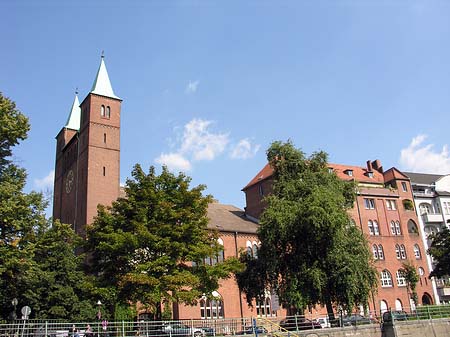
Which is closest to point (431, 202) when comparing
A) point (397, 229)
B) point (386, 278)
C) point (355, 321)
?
point (397, 229)

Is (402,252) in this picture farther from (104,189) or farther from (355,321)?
(104,189)

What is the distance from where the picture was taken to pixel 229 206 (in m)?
56.8

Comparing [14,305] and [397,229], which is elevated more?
[397,229]

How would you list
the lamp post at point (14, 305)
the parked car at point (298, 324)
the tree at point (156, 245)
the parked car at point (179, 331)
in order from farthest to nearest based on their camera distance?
the parked car at point (298, 324), the lamp post at point (14, 305), the tree at point (156, 245), the parked car at point (179, 331)

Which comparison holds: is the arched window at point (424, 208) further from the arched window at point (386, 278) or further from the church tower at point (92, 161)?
the church tower at point (92, 161)

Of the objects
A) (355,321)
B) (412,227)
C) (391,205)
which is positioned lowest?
(355,321)

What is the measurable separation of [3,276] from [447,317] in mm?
Answer: 31505

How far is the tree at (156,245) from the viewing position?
2562cm

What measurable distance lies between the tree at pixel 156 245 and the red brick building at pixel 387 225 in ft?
78.6

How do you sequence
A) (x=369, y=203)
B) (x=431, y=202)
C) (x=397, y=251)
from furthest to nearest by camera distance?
(x=431, y=202)
(x=369, y=203)
(x=397, y=251)

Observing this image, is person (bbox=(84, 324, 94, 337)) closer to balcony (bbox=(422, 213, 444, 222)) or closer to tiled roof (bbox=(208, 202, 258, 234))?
tiled roof (bbox=(208, 202, 258, 234))

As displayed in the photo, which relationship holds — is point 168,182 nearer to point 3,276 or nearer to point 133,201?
point 133,201

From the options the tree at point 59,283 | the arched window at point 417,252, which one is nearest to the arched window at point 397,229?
the arched window at point 417,252

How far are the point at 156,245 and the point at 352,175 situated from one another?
1546 inches
